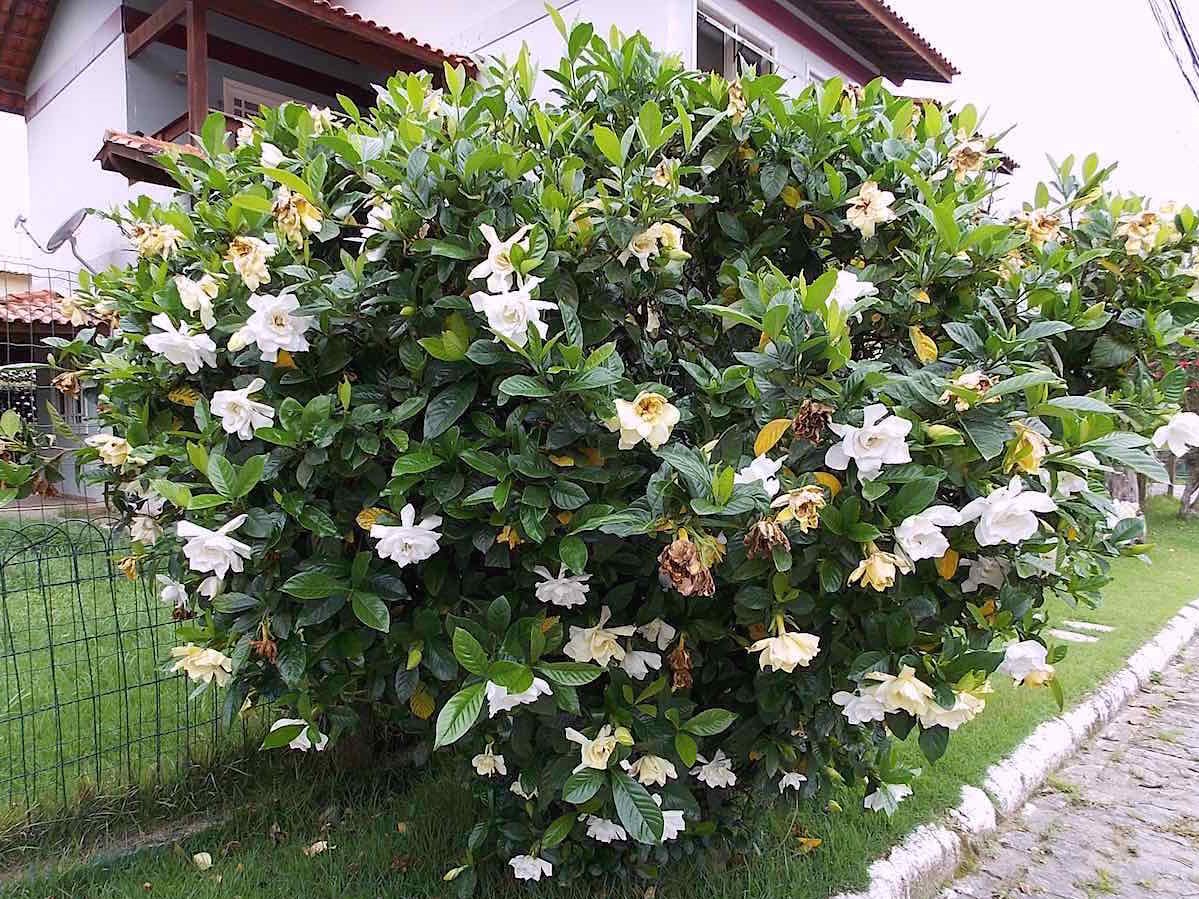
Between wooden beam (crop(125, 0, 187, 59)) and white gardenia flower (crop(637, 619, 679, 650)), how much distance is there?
25.8ft

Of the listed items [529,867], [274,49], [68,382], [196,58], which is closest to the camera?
[529,867]

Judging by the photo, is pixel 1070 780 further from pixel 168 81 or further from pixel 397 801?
pixel 168 81

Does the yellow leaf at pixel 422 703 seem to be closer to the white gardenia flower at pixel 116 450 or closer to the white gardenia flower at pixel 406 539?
the white gardenia flower at pixel 406 539

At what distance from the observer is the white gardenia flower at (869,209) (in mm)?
1923

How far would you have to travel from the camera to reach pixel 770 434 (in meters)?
1.52

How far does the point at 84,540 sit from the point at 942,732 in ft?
9.19

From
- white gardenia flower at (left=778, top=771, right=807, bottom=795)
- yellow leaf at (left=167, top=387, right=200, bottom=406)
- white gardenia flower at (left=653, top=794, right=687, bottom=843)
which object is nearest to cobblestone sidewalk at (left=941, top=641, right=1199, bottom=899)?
white gardenia flower at (left=778, top=771, right=807, bottom=795)

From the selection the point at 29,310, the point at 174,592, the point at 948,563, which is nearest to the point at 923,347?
the point at 948,563

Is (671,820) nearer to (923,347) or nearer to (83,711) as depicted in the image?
(923,347)

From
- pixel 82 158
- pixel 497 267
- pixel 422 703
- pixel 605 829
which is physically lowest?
pixel 605 829

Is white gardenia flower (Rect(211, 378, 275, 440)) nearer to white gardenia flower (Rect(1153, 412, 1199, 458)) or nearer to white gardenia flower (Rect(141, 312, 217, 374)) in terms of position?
white gardenia flower (Rect(141, 312, 217, 374))

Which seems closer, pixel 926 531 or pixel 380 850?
pixel 926 531

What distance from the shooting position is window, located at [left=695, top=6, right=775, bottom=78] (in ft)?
26.5

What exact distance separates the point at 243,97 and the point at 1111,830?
10.0 m
